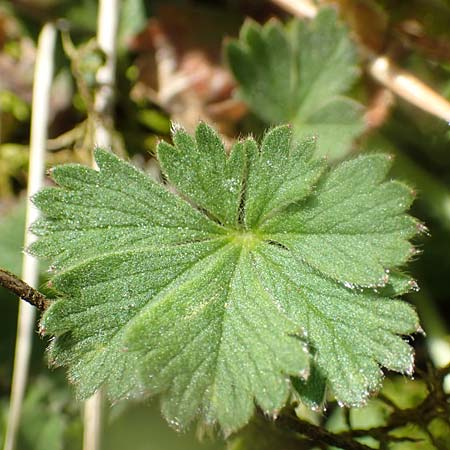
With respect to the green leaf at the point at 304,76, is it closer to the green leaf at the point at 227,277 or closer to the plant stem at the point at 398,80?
the plant stem at the point at 398,80

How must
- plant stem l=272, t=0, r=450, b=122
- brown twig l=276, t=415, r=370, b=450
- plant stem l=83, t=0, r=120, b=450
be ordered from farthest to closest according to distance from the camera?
plant stem l=83, t=0, r=120, b=450, plant stem l=272, t=0, r=450, b=122, brown twig l=276, t=415, r=370, b=450

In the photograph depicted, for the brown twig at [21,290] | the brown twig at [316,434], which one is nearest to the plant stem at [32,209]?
the brown twig at [21,290]

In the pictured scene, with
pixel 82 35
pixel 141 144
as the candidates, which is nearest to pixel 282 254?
pixel 141 144

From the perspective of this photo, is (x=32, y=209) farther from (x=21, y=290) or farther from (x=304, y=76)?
(x=304, y=76)

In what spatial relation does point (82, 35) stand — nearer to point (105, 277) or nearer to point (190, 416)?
point (105, 277)

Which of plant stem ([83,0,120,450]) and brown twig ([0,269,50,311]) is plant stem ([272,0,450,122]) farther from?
brown twig ([0,269,50,311])

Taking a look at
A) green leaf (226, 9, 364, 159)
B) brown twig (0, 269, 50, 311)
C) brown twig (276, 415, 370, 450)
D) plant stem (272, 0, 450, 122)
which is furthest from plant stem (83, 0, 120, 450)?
brown twig (276, 415, 370, 450)
